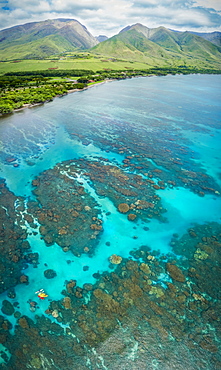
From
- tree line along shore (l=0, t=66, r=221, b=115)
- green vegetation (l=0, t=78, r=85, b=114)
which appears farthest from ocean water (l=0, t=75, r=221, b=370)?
tree line along shore (l=0, t=66, r=221, b=115)

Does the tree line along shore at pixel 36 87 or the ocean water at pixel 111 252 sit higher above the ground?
the tree line along shore at pixel 36 87

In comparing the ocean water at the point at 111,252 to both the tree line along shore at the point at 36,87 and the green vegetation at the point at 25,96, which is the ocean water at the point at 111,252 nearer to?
the green vegetation at the point at 25,96

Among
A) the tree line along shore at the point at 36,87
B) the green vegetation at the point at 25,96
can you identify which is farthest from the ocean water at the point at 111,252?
the tree line along shore at the point at 36,87

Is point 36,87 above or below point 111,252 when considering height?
above

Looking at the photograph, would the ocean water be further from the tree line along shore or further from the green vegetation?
the tree line along shore

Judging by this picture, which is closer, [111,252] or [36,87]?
[111,252]

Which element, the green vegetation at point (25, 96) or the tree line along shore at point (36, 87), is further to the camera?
the tree line along shore at point (36, 87)

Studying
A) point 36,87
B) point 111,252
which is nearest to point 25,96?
point 36,87

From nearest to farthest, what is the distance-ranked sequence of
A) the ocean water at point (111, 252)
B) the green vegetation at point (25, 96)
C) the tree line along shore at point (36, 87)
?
the ocean water at point (111, 252)
the green vegetation at point (25, 96)
the tree line along shore at point (36, 87)

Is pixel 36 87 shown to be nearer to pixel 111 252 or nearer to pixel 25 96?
pixel 25 96
